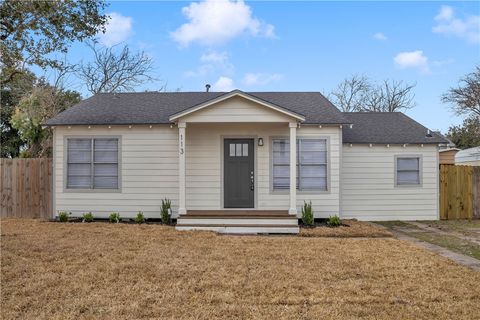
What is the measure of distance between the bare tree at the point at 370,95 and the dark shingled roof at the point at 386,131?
20078 millimetres

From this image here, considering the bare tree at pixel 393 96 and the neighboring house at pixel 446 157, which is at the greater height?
the bare tree at pixel 393 96

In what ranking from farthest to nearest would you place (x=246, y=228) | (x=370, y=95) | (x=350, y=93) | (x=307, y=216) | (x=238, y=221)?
(x=370, y=95) < (x=350, y=93) < (x=307, y=216) < (x=238, y=221) < (x=246, y=228)

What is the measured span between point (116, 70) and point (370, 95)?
2167cm

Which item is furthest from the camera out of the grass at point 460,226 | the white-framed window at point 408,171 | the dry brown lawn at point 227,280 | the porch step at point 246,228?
the white-framed window at point 408,171

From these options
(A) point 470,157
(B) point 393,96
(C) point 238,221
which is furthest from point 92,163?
(B) point 393,96

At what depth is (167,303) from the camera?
418cm

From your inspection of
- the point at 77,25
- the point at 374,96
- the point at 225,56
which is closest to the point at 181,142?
the point at 77,25

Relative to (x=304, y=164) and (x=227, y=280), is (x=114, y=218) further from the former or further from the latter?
(x=227, y=280)

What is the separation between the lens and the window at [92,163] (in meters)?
11.2

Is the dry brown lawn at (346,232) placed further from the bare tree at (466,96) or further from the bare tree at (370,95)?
the bare tree at (370,95)

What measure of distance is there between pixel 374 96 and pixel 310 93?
22809 mm

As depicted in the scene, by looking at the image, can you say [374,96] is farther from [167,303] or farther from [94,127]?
[167,303]

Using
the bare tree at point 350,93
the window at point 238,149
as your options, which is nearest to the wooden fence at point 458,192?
the window at point 238,149

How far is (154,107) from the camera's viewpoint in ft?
39.4
